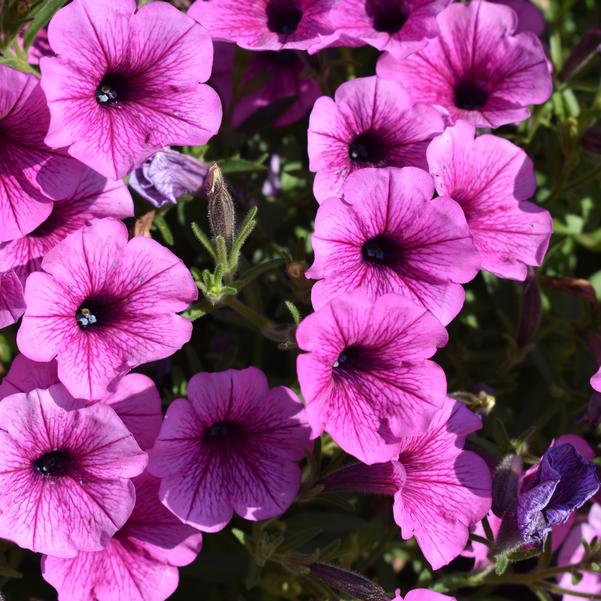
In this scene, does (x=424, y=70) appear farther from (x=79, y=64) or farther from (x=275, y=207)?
(x=79, y=64)

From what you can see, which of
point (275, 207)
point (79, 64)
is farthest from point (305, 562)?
point (79, 64)

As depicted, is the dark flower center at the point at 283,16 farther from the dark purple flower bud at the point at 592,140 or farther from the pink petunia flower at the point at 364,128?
the dark purple flower bud at the point at 592,140

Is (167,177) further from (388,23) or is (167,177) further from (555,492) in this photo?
(555,492)

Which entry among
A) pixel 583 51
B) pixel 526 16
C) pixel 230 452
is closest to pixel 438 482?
pixel 230 452

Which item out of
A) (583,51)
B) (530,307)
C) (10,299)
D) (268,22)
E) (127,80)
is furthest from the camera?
(583,51)

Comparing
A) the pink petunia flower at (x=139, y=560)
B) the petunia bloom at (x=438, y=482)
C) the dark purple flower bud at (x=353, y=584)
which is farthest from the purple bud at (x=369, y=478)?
the pink petunia flower at (x=139, y=560)

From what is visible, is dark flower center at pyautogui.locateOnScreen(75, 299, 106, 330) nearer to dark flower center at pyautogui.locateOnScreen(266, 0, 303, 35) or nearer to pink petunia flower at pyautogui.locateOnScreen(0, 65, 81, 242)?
pink petunia flower at pyautogui.locateOnScreen(0, 65, 81, 242)

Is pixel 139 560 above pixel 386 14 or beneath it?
beneath
